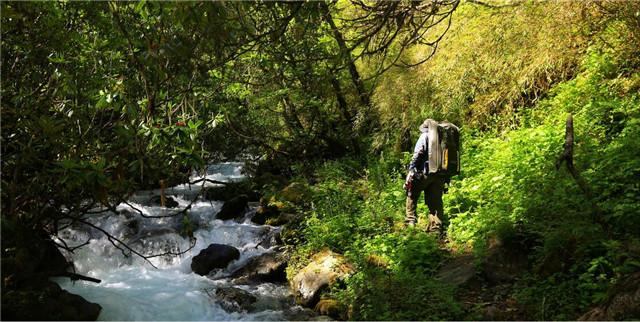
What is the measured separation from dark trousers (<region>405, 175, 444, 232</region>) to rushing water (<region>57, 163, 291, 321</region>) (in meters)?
2.55

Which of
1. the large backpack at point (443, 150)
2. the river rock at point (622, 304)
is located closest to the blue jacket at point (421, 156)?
the large backpack at point (443, 150)

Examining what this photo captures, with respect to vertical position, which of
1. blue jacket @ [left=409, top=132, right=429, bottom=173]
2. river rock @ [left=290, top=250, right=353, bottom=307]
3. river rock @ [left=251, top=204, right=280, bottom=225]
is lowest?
river rock @ [left=290, top=250, right=353, bottom=307]

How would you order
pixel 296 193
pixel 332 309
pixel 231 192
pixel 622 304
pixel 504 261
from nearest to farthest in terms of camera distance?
pixel 622 304 → pixel 504 261 → pixel 332 309 → pixel 296 193 → pixel 231 192

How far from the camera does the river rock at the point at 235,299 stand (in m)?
7.76

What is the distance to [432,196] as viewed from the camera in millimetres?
7828

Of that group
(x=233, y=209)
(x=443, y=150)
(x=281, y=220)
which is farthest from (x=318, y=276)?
(x=233, y=209)

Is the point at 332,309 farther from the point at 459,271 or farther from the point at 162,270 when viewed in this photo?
the point at 162,270

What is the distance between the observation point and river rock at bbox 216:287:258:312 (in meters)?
7.76

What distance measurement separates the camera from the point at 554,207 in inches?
228

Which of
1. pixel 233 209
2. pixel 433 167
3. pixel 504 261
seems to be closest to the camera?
pixel 504 261

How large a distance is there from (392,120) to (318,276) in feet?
19.1

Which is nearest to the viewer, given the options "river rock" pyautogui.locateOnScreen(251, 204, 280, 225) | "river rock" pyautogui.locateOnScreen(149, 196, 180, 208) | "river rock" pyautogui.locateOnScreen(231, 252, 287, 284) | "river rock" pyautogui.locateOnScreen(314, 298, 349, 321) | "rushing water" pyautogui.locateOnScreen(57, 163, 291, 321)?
"river rock" pyautogui.locateOnScreen(314, 298, 349, 321)

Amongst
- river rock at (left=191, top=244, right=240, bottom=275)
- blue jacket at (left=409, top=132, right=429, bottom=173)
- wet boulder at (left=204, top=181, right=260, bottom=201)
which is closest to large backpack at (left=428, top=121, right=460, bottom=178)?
blue jacket at (left=409, top=132, right=429, bottom=173)

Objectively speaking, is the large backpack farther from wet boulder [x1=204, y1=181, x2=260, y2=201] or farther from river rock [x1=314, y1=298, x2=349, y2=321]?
wet boulder [x1=204, y1=181, x2=260, y2=201]
